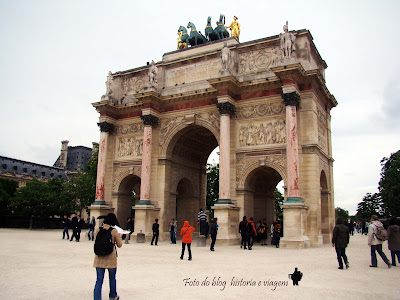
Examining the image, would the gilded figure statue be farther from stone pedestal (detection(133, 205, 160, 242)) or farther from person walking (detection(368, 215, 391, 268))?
person walking (detection(368, 215, 391, 268))

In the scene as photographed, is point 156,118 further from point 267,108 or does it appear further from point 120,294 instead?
point 120,294

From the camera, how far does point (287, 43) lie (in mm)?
23812

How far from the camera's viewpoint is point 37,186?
49.5m

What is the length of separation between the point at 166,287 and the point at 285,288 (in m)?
2.69

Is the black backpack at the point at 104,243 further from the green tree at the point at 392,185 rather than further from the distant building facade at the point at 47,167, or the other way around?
the distant building facade at the point at 47,167

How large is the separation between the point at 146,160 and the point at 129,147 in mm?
3452

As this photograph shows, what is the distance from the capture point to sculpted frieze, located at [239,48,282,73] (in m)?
25.7

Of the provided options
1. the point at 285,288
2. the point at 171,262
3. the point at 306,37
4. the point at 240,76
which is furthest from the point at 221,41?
the point at 285,288

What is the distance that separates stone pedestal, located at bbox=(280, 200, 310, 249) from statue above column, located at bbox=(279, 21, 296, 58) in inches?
363

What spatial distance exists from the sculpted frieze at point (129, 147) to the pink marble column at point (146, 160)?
1801 mm

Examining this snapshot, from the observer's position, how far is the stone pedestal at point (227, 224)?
22.7 metres

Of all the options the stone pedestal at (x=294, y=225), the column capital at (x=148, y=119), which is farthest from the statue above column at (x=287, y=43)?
the column capital at (x=148, y=119)

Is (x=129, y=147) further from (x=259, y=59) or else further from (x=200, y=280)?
(x=200, y=280)

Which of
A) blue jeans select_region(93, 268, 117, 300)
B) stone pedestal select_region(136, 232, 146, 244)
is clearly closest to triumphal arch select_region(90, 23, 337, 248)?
stone pedestal select_region(136, 232, 146, 244)
